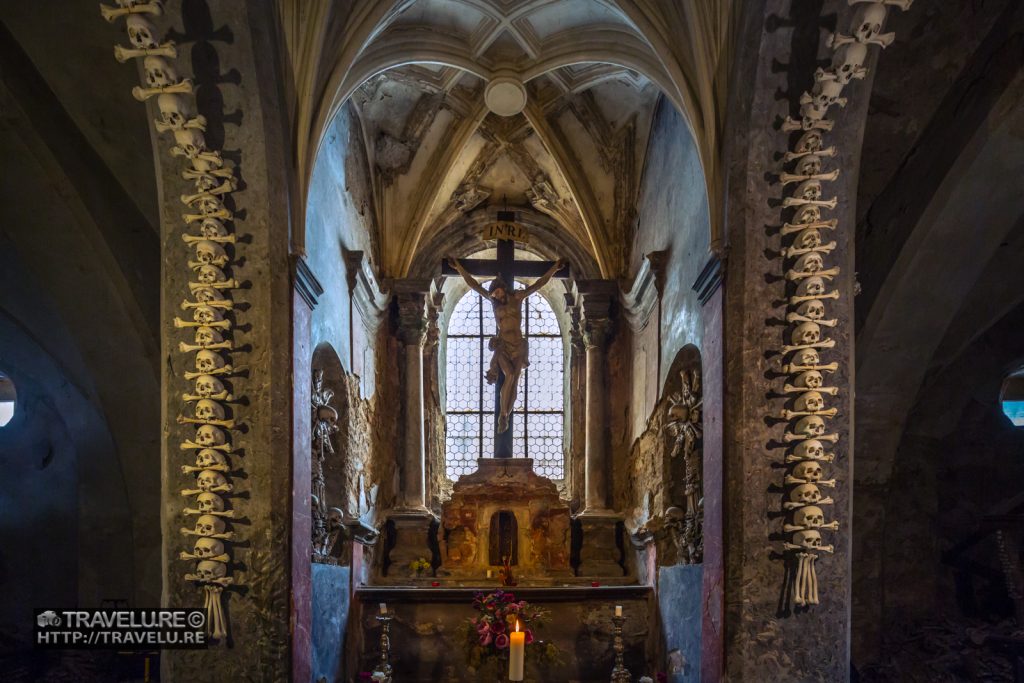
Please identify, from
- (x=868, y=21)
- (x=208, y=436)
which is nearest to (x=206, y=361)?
(x=208, y=436)

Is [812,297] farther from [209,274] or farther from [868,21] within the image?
[209,274]

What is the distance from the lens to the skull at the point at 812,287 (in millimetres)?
6184

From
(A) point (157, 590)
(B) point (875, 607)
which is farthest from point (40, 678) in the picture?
(B) point (875, 607)

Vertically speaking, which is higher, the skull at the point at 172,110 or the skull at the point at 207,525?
the skull at the point at 172,110

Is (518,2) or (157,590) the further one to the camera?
(518,2)

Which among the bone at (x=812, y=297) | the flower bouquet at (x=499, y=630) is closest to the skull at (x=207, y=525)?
the flower bouquet at (x=499, y=630)

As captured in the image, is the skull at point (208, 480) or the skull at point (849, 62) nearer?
the skull at point (849, 62)

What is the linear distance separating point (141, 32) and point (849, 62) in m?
4.11

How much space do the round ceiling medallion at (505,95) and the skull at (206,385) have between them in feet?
16.9

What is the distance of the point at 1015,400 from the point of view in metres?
10.3

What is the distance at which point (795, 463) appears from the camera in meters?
6.29

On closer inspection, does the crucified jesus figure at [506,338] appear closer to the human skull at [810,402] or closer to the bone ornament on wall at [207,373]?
the bone ornament on wall at [207,373]

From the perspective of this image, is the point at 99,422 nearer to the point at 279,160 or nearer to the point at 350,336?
the point at 350,336

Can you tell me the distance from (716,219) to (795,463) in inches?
70.3
